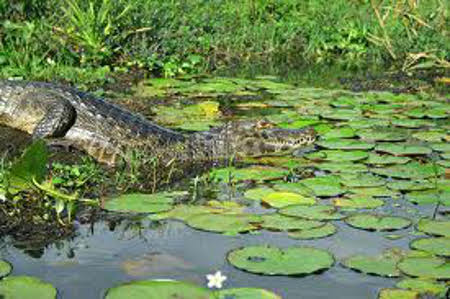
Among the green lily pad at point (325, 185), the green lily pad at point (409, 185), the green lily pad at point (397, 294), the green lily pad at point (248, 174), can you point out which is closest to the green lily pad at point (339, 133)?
the green lily pad at point (248, 174)

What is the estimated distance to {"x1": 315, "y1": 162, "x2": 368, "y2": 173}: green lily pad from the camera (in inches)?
214

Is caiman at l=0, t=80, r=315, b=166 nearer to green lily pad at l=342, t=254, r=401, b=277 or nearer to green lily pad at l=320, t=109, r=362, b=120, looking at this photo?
green lily pad at l=320, t=109, r=362, b=120

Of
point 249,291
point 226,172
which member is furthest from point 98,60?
point 249,291

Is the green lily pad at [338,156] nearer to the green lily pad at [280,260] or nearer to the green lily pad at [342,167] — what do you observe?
the green lily pad at [342,167]

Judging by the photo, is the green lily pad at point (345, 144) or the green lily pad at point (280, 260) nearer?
the green lily pad at point (280, 260)

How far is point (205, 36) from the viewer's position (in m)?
9.92

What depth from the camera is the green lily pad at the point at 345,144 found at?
5.92 metres

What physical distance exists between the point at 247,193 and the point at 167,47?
4595mm

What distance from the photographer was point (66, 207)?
182 inches

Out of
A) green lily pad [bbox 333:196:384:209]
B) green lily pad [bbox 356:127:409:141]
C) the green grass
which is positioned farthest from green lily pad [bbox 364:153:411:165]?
the green grass

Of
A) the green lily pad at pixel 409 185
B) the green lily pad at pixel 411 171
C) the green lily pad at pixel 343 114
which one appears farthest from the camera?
the green lily pad at pixel 343 114

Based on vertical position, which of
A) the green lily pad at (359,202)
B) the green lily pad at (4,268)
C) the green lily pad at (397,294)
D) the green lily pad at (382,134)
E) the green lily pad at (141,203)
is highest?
the green lily pad at (382,134)

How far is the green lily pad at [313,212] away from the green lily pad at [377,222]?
0.10 metres

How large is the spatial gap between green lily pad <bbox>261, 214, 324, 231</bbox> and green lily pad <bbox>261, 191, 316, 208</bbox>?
0.21 m
